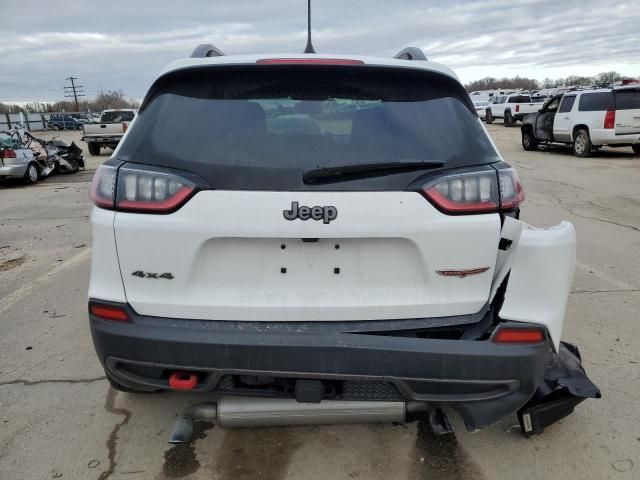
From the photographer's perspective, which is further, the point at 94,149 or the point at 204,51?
the point at 94,149

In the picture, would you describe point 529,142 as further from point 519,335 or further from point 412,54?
Result: point 519,335

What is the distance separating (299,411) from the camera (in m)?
2.31

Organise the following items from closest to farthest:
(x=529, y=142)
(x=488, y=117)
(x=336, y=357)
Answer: (x=336, y=357), (x=529, y=142), (x=488, y=117)

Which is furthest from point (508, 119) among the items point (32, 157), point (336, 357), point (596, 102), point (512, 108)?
point (336, 357)

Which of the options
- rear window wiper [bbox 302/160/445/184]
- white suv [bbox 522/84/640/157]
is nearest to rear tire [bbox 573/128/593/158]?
white suv [bbox 522/84/640/157]

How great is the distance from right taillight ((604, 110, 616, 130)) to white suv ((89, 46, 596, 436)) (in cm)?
1492

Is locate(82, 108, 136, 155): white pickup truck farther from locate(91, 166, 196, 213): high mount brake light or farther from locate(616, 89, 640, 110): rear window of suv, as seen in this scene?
locate(91, 166, 196, 213): high mount brake light

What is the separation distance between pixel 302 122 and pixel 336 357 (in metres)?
1.03

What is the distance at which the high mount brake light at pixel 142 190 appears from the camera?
211cm

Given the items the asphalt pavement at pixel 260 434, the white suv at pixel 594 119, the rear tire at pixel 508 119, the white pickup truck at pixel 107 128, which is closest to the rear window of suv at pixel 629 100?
the white suv at pixel 594 119

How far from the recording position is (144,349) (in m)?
2.14

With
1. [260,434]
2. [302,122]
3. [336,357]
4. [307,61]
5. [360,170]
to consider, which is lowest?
[260,434]

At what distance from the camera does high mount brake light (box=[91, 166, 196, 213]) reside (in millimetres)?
2107

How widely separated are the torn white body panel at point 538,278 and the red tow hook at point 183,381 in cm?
132
